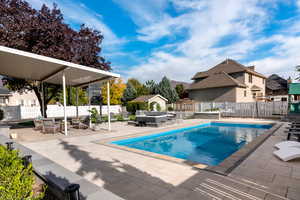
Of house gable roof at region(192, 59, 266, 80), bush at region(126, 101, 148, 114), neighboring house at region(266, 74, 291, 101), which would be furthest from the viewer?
neighboring house at region(266, 74, 291, 101)

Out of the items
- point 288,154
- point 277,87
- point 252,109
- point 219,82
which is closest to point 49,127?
point 288,154

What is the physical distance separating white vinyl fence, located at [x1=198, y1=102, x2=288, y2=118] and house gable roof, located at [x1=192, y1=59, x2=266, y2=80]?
340 inches

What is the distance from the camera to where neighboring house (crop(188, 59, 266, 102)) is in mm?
21266

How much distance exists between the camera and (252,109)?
15781 mm

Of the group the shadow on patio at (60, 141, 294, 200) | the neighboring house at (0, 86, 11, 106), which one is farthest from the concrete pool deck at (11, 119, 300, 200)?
the neighboring house at (0, 86, 11, 106)

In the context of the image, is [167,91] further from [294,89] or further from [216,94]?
[294,89]

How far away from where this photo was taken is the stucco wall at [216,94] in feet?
69.2

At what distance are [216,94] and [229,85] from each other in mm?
2340

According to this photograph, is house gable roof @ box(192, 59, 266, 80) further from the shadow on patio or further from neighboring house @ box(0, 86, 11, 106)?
neighboring house @ box(0, 86, 11, 106)

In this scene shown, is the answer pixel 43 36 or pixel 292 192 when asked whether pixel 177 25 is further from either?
pixel 292 192

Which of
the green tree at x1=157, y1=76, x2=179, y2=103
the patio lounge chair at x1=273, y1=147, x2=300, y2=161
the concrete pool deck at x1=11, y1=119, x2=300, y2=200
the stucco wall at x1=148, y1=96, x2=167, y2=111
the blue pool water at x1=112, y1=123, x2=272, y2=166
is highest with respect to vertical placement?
the green tree at x1=157, y1=76, x2=179, y2=103

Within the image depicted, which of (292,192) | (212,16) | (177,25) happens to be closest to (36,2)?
(177,25)

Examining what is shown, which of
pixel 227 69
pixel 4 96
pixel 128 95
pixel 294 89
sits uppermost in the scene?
pixel 227 69

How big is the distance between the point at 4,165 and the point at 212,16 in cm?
1128
